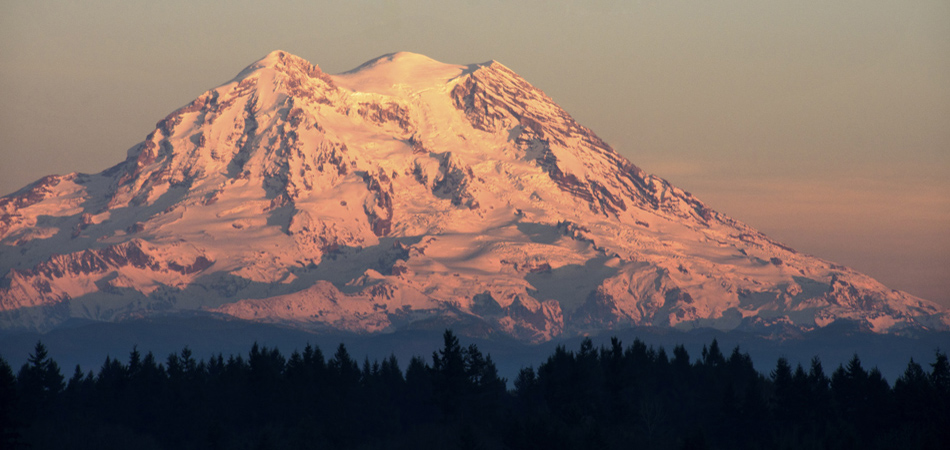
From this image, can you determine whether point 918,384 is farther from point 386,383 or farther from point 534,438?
point 386,383

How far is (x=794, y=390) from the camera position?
15012cm

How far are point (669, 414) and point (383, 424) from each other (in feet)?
117

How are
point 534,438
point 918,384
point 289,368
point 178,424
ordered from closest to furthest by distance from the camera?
1. point 534,438
2. point 918,384
3. point 178,424
4. point 289,368

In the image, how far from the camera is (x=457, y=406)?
157m

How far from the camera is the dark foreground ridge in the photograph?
14438cm

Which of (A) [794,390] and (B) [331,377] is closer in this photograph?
(A) [794,390]

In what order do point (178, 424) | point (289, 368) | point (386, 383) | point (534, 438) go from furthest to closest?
point (386, 383), point (289, 368), point (178, 424), point (534, 438)

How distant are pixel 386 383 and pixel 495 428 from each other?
3516 centimetres

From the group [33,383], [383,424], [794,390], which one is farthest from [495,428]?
[33,383]

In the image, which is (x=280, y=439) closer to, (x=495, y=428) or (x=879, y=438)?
(x=495, y=428)

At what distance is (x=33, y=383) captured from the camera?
16600 centimetres

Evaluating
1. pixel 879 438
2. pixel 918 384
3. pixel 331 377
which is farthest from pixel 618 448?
pixel 331 377

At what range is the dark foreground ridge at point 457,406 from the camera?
474ft

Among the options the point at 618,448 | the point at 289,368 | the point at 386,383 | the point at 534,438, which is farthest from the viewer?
the point at 386,383
